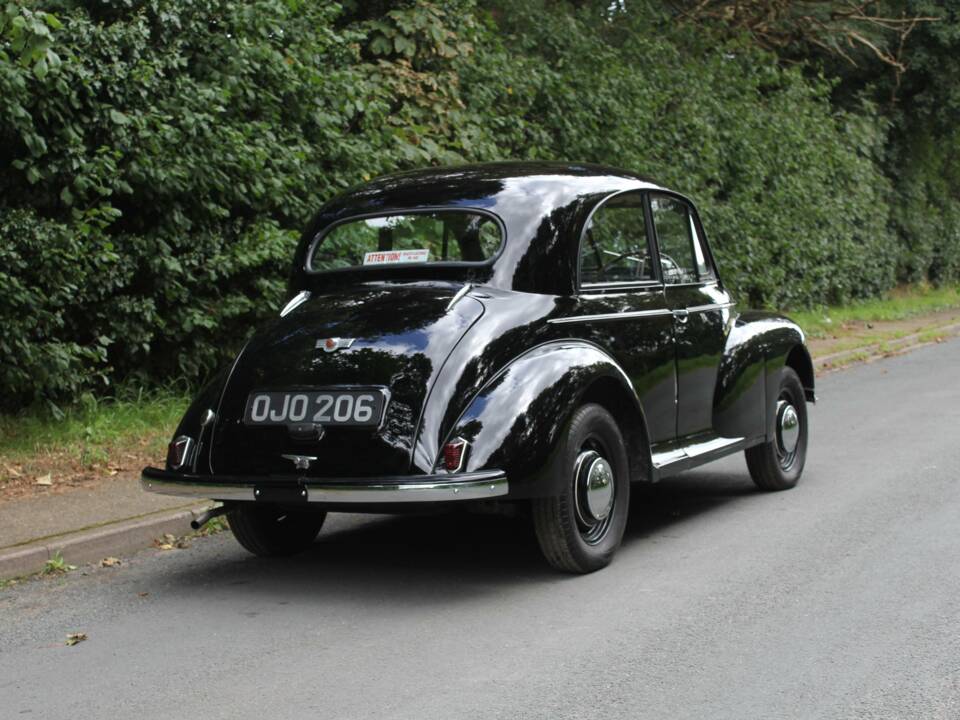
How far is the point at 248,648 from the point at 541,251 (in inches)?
95.8

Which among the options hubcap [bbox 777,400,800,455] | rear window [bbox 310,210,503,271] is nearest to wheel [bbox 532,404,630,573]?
rear window [bbox 310,210,503,271]

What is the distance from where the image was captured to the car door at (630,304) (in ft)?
21.6

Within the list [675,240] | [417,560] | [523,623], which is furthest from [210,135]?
[523,623]

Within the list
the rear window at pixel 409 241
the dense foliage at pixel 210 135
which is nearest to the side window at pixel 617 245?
the rear window at pixel 409 241

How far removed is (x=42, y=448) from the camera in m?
8.80

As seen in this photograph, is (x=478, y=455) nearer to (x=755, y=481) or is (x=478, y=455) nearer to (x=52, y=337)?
(x=755, y=481)

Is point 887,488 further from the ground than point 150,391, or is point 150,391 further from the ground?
point 150,391

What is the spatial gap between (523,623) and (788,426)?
3499 millimetres

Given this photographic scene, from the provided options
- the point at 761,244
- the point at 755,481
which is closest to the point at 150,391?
the point at 755,481

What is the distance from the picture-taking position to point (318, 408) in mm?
5805

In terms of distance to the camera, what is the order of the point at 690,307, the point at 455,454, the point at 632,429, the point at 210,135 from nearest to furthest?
the point at 455,454, the point at 632,429, the point at 690,307, the point at 210,135

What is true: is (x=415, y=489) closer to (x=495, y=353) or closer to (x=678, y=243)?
(x=495, y=353)

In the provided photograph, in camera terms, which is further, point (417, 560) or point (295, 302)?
point (295, 302)

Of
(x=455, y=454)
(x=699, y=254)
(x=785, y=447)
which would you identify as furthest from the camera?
(x=785, y=447)
